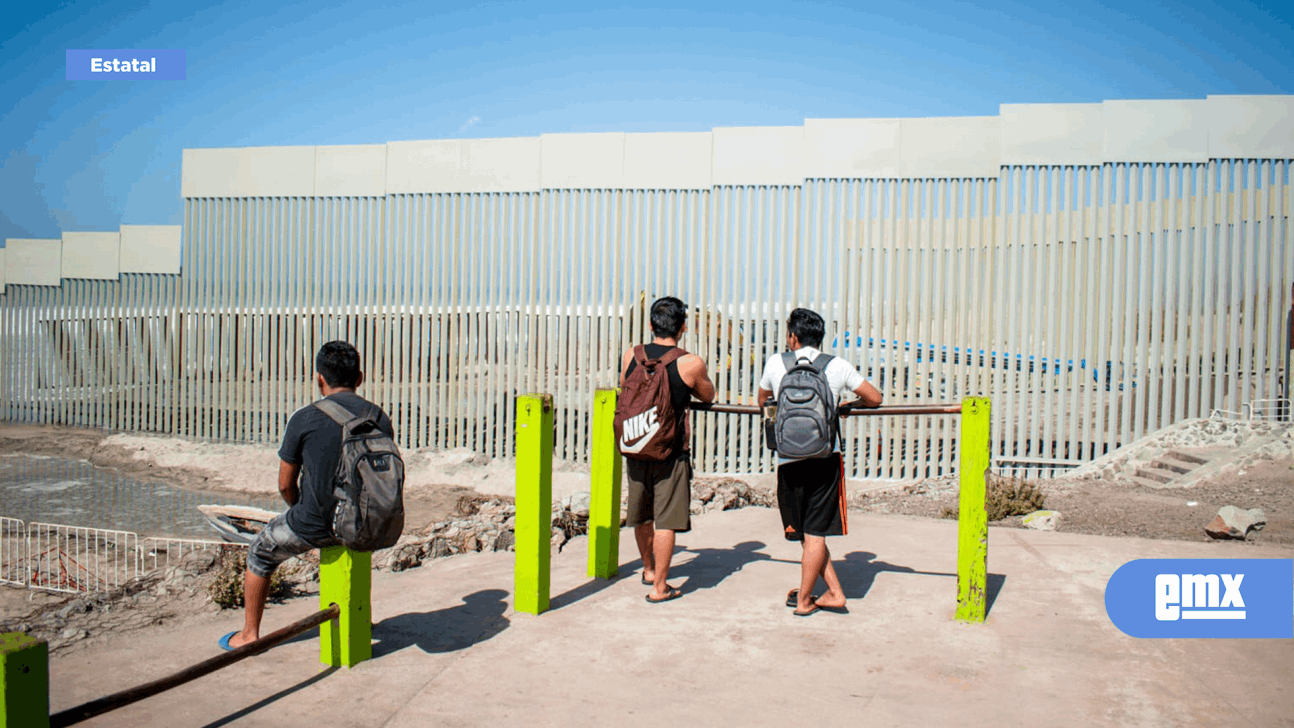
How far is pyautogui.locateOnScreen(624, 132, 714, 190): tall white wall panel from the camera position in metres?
10.8

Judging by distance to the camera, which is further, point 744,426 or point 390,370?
point 390,370

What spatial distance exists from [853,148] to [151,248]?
435 inches

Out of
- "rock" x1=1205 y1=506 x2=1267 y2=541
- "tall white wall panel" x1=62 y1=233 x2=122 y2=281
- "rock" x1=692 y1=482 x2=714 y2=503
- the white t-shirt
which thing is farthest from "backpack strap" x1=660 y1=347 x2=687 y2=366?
"tall white wall panel" x1=62 y1=233 x2=122 y2=281

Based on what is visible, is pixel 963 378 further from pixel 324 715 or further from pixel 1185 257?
pixel 324 715

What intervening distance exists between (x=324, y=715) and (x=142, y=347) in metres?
13.3

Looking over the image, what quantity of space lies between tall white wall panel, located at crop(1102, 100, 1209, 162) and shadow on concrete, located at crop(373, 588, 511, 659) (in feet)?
29.4

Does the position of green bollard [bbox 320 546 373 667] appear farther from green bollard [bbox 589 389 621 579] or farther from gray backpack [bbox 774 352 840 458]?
gray backpack [bbox 774 352 840 458]

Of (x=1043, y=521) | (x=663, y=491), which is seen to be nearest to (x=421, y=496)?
(x=1043, y=521)

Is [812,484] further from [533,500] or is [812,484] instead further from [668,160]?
[668,160]

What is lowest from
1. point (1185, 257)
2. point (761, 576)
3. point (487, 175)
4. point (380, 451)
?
point (761, 576)

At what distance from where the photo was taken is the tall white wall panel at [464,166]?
11.5m

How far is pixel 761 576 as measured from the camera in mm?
4973

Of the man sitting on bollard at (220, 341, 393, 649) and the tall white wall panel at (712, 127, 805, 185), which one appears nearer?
the man sitting on bollard at (220, 341, 393, 649)

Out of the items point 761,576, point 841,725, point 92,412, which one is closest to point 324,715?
point 841,725
